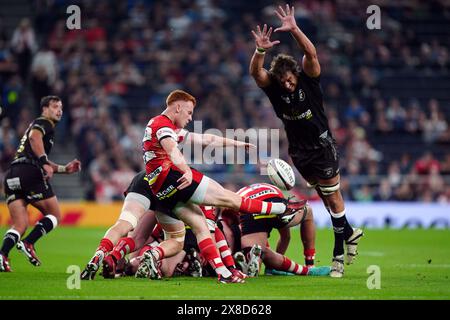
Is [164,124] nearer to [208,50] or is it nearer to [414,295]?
[414,295]

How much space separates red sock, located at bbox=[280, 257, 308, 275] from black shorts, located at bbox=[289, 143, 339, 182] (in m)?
1.12

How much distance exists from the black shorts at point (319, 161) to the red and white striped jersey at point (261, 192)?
440 millimetres

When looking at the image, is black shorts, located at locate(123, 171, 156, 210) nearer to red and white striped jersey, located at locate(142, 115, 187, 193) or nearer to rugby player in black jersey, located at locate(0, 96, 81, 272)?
red and white striped jersey, located at locate(142, 115, 187, 193)

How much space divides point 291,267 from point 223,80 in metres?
15.9

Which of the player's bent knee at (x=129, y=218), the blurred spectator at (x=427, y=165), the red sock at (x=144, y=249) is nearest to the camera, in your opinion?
the player's bent knee at (x=129, y=218)

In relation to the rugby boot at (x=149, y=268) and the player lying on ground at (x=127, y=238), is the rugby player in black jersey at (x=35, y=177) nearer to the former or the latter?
the player lying on ground at (x=127, y=238)

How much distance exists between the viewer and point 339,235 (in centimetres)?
1093

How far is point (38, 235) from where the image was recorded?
11969mm

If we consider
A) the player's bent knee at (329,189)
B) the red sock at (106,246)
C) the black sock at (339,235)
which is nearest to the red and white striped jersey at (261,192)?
the player's bent knee at (329,189)

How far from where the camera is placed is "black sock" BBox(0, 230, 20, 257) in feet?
38.2

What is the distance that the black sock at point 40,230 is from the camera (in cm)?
1191

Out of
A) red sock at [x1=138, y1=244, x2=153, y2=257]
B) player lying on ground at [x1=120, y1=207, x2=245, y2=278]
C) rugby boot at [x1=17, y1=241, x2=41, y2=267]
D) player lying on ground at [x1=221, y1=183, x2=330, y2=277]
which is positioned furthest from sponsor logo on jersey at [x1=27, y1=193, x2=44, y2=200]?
player lying on ground at [x1=221, y1=183, x2=330, y2=277]
